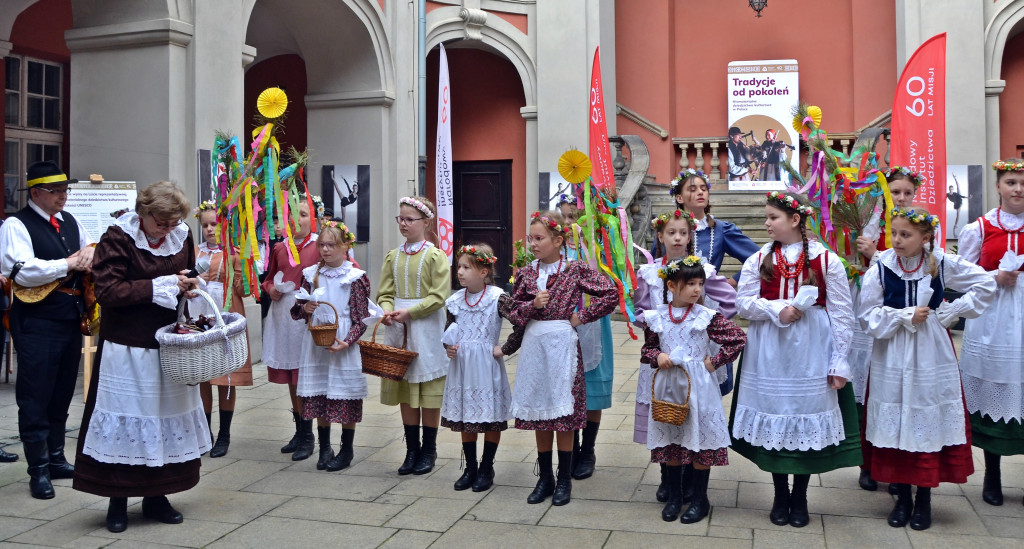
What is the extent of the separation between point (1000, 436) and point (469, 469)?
108 inches

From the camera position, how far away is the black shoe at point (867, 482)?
4949mm

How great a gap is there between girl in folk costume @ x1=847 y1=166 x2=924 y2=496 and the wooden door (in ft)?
37.3

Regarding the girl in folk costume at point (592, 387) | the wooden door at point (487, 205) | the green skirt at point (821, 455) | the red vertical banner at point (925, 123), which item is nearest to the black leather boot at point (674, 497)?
the green skirt at point (821, 455)

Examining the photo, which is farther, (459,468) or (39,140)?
(39,140)

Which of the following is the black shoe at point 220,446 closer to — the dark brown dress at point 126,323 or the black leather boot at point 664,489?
the dark brown dress at point 126,323

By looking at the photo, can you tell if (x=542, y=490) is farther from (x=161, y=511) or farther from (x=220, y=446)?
(x=220, y=446)

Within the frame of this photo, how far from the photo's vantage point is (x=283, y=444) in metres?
6.22

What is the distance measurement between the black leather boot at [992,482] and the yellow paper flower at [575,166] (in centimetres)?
252

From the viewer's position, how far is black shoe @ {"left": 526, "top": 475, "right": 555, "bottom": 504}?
4.79 meters

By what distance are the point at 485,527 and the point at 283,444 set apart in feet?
7.53

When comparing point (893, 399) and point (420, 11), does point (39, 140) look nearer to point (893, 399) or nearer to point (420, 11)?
point (420, 11)

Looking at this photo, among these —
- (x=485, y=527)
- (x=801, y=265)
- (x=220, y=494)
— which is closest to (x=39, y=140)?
(x=220, y=494)

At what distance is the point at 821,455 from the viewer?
14.1ft

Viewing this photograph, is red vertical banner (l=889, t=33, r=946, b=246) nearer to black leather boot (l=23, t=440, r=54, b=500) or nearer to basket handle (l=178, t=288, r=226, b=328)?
basket handle (l=178, t=288, r=226, b=328)
